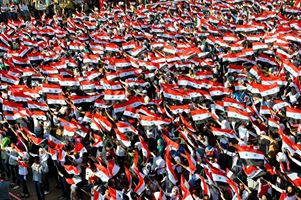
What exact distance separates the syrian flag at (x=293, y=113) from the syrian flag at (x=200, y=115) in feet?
8.58

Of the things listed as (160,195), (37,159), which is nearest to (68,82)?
(37,159)

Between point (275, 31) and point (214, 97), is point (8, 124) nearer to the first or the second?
point (214, 97)

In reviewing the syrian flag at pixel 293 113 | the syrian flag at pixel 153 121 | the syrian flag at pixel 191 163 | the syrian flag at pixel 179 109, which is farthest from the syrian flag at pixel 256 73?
the syrian flag at pixel 191 163

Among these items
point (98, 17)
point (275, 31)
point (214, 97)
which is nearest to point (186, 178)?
point (214, 97)

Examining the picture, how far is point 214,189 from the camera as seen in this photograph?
13.6 m

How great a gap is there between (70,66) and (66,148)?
9361 mm

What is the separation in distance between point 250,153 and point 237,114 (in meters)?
3.02

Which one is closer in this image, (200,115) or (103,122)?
(200,115)

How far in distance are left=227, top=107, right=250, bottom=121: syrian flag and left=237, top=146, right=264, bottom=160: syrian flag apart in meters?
2.64

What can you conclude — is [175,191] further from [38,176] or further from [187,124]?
[38,176]

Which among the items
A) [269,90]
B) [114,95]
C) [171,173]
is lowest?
[114,95]

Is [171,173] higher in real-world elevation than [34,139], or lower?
higher

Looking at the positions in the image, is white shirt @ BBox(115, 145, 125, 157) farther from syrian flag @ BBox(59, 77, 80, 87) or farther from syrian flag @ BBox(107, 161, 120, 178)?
syrian flag @ BBox(59, 77, 80, 87)

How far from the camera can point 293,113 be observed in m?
16.3
